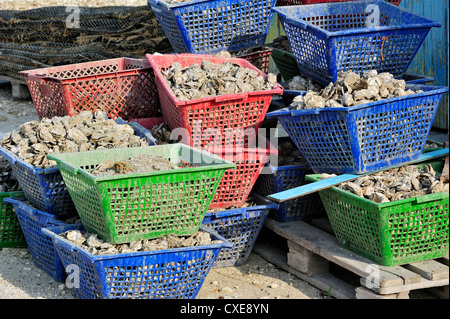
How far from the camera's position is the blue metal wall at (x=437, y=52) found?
636 centimetres

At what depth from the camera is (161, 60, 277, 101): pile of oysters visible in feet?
16.8

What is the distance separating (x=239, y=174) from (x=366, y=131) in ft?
3.27

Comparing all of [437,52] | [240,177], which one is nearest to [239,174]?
[240,177]

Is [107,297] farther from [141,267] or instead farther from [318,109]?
[318,109]

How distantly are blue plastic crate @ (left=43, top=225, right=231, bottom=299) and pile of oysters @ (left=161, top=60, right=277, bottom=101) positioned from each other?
1.16 meters

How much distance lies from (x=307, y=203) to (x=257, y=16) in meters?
1.66

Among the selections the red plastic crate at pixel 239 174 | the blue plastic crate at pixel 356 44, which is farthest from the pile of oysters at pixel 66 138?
the blue plastic crate at pixel 356 44

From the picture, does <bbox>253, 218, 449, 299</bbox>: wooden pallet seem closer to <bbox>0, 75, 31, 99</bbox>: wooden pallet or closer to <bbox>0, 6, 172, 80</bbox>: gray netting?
<bbox>0, 6, 172, 80</bbox>: gray netting

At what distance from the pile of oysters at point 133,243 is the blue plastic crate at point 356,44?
167cm

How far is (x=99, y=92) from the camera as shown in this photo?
5754 millimetres

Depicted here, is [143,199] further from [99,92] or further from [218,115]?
[99,92]

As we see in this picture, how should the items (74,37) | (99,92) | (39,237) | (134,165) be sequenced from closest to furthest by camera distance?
(134,165) < (39,237) < (99,92) < (74,37)

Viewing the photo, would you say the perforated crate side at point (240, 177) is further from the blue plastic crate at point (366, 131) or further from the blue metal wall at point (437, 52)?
the blue metal wall at point (437, 52)
